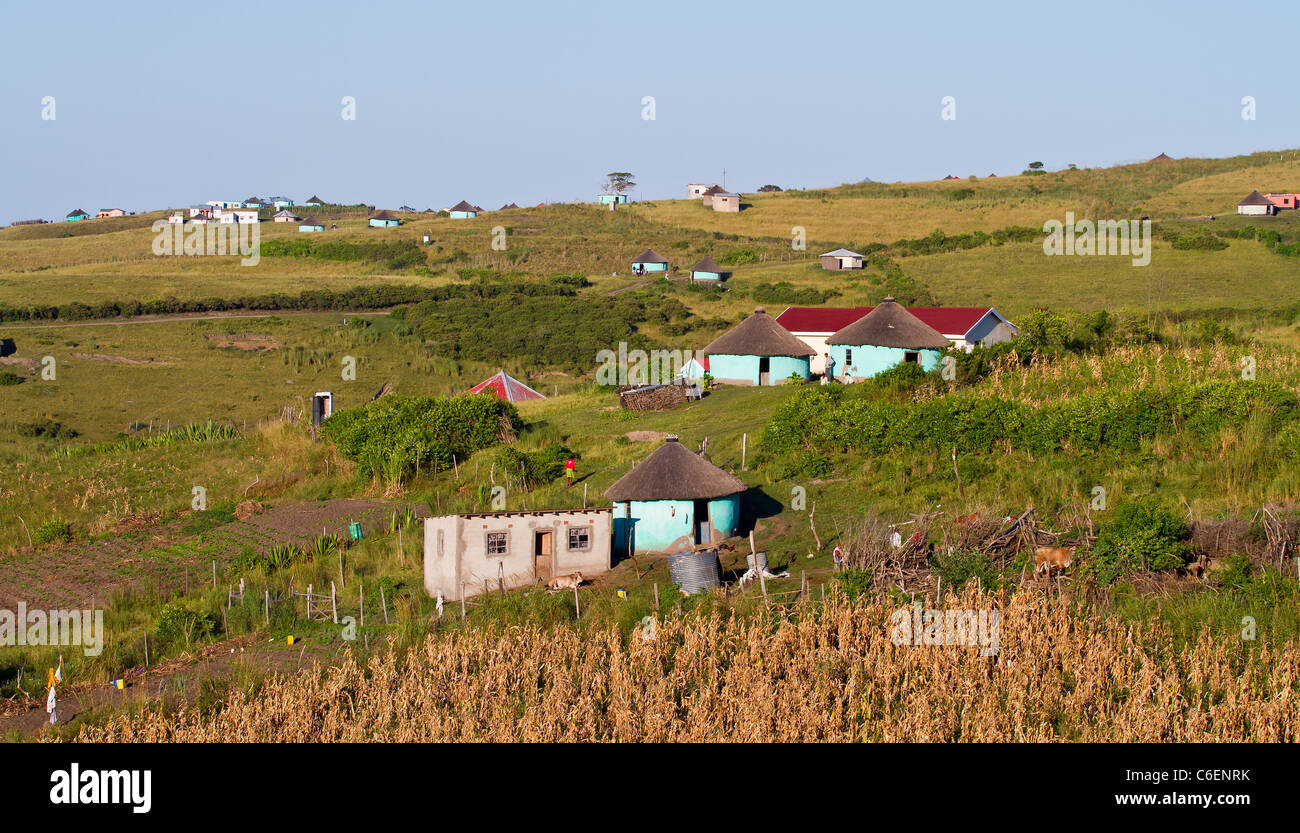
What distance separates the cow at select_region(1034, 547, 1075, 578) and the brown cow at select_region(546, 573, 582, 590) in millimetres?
7970

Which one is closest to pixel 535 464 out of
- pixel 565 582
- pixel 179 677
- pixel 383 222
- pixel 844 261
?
pixel 565 582

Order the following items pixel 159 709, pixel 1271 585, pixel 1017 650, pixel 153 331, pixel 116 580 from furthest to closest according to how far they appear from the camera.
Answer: pixel 153 331 < pixel 116 580 < pixel 1271 585 < pixel 1017 650 < pixel 159 709

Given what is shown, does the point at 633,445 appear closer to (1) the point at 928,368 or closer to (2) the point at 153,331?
(1) the point at 928,368

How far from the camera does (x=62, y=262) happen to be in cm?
9312

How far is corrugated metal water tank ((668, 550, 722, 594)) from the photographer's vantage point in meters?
21.1

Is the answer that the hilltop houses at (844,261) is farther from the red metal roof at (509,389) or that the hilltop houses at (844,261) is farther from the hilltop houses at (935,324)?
the red metal roof at (509,389)

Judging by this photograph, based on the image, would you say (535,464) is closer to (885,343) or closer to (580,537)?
(580,537)

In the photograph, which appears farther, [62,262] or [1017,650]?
[62,262]

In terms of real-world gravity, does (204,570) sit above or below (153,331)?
below

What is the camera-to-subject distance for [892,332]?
127ft

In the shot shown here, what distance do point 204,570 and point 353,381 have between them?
26.6m

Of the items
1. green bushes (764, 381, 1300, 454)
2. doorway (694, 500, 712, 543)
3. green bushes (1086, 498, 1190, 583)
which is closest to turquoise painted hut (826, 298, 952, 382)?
green bushes (764, 381, 1300, 454)

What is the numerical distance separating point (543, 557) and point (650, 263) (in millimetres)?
57444
